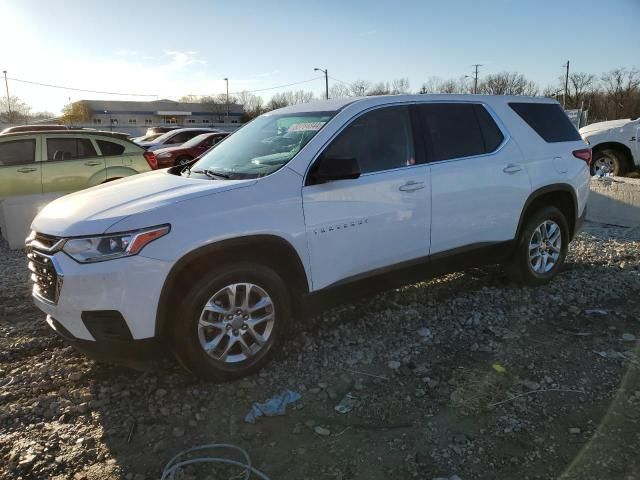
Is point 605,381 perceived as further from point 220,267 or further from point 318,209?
point 220,267

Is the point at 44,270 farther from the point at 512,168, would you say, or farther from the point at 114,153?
the point at 114,153

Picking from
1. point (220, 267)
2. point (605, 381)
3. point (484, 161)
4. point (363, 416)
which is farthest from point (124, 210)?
point (605, 381)

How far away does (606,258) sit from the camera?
611 centimetres

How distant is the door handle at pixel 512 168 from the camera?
14.9 ft

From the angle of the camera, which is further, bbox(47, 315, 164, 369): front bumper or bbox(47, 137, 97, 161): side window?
bbox(47, 137, 97, 161): side window

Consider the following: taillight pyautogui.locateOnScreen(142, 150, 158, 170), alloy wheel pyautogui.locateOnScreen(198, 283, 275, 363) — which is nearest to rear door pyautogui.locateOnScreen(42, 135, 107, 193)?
taillight pyautogui.locateOnScreen(142, 150, 158, 170)

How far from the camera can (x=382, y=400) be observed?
320cm

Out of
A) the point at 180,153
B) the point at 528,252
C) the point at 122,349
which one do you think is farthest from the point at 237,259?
the point at 180,153

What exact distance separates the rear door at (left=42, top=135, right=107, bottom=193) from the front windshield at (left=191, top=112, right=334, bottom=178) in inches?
202

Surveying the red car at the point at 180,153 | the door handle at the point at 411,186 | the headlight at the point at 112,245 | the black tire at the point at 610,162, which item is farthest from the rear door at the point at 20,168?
the black tire at the point at 610,162

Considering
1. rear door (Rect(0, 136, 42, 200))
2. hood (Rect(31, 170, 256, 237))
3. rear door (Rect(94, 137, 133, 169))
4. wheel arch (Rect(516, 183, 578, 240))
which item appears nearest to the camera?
hood (Rect(31, 170, 256, 237))

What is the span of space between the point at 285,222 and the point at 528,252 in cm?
270

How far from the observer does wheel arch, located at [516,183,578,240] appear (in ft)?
15.7

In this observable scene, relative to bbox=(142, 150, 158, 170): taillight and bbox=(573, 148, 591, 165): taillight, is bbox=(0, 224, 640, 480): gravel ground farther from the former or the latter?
bbox=(142, 150, 158, 170): taillight
